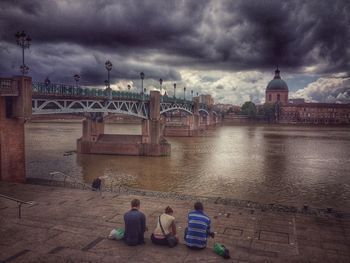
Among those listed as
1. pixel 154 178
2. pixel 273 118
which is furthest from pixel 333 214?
pixel 273 118

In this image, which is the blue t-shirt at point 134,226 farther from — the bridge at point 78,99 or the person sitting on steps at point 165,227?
the bridge at point 78,99

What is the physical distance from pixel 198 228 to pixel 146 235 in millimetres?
2296

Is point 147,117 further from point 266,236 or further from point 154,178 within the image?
point 266,236

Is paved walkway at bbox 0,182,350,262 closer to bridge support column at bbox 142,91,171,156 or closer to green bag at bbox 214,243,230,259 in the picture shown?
green bag at bbox 214,243,230,259

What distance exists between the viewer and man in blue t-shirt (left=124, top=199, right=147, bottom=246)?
26.2 feet

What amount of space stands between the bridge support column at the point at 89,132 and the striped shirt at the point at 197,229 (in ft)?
124

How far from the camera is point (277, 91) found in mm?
182875

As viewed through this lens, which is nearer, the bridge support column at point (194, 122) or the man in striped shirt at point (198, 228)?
the man in striped shirt at point (198, 228)

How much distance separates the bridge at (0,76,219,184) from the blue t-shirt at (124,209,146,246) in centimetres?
1565

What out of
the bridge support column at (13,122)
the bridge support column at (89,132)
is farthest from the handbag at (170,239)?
the bridge support column at (89,132)

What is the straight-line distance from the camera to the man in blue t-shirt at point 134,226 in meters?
8.00

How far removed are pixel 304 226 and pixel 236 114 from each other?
548ft

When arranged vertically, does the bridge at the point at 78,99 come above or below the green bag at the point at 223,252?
above

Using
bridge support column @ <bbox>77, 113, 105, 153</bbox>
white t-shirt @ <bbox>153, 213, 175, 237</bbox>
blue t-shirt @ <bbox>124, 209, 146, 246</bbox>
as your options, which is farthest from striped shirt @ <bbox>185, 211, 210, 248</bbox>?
bridge support column @ <bbox>77, 113, 105, 153</bbox>
